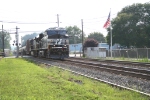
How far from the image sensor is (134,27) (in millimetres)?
58656

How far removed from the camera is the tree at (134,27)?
5731cm

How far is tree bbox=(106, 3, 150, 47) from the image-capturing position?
188 ft

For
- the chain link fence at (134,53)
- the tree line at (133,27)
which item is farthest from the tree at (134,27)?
the chain link fence at (134,53)

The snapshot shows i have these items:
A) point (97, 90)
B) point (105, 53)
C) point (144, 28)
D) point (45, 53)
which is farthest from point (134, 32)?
point (97, 90)

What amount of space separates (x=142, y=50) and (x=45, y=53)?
13.4 metres

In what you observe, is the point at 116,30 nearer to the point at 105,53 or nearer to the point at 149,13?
the point at 149,13

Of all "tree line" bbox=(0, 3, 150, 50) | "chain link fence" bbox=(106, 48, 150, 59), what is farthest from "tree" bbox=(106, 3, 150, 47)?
"chain link fence" bbox=(106, 48, 150, 59)

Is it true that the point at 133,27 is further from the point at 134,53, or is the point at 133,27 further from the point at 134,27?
the point at 134,53

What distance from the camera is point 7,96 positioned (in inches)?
284

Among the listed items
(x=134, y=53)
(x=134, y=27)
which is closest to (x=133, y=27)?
(x=134, y=27)

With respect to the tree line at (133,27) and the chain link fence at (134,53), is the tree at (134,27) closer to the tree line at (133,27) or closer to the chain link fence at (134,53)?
the tree line at (133,27)

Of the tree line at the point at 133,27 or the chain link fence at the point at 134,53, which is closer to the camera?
the chain link fence at the point at 134,53

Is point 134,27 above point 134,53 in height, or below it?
above

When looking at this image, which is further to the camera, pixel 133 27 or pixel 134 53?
pixel 133 27
